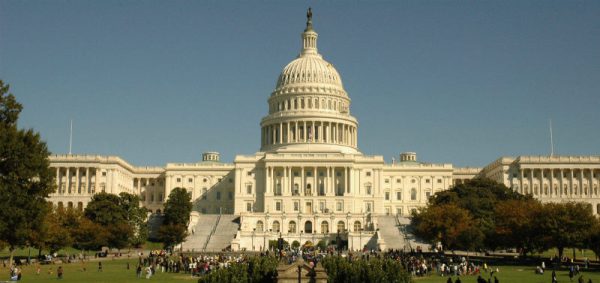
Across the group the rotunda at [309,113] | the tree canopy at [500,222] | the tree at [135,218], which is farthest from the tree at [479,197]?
the tree at [135,218]

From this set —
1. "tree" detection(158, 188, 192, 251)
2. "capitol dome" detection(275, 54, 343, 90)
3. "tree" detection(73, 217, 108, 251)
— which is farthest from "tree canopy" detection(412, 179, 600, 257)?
"capitol dome" detection(275, 54, 343, 90)

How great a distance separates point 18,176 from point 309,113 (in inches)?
3688

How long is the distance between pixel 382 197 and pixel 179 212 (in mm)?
40175

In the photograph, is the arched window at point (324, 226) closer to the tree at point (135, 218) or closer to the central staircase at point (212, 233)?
the central staircase at point (212, 233)

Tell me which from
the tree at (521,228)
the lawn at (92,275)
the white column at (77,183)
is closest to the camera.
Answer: the lawn at (92,275)

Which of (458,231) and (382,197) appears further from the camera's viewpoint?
(382,197)

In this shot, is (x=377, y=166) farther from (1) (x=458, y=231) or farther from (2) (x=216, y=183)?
(1) (x=458, y=231)

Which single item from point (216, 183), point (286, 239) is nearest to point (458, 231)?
point (286, 239)

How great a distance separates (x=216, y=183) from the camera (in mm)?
149375

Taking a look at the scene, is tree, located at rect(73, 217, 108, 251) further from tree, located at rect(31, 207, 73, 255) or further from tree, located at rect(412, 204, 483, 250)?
tree, located at rect(412, 204, 483, 250)

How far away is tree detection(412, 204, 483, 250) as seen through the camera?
87062 millimetres

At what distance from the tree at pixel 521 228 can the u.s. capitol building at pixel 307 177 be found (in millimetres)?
26839

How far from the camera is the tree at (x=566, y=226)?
7350 cm

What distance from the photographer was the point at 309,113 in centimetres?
15000
